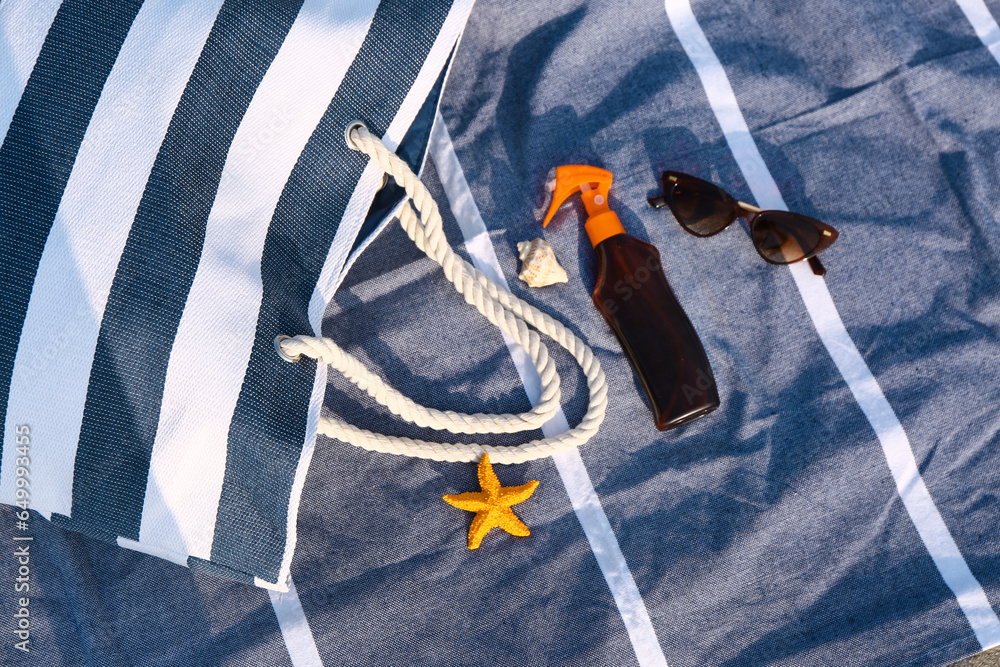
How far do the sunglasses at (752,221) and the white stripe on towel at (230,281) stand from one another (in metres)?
0.55

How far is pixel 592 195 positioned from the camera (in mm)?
1031

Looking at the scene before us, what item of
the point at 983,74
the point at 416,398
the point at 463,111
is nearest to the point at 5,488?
the point at 416,398

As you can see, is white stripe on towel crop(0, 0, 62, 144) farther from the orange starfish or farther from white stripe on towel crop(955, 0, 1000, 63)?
white stripe on towel crop(955, 0, 1000, 63)

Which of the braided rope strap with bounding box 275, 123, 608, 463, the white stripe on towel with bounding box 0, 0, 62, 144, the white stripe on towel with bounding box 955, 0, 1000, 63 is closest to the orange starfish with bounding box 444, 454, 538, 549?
the braided rope strap with bounding box 275, 123, 608, 463

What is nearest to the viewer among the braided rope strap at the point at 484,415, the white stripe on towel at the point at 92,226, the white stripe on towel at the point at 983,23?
the white stripe on towel at the point at 92,226

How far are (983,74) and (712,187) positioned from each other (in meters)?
0.54

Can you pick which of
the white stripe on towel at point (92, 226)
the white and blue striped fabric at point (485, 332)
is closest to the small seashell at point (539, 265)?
the white and blue striped fabric at point (485, 332)

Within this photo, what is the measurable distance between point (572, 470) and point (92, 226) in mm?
755

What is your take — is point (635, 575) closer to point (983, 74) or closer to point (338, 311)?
point (338, 311)

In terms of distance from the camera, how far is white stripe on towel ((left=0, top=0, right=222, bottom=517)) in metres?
0.79

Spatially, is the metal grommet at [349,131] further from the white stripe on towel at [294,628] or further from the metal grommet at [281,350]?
the white stripe on towel at [294,628]

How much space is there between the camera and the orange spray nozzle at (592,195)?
1.02 metres

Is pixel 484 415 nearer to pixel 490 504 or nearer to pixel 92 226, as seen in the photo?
pixel 490 504

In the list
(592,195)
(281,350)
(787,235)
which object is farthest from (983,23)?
(281,350)
